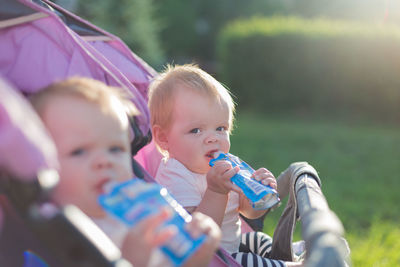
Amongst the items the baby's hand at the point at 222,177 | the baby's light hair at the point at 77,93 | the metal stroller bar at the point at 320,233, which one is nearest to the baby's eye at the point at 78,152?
the baby's light hair at the point at 77,93

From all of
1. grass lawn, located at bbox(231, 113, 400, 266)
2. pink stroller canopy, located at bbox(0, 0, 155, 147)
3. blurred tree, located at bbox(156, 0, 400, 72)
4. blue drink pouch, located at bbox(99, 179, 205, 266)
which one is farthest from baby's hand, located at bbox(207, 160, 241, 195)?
blurred tree, located at bbox(156, 0, 400, 72)

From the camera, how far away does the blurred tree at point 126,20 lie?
1266 centimetres

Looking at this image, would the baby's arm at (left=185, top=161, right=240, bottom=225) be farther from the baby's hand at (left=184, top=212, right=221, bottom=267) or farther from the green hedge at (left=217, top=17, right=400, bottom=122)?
the green hedge at (left=217, top=17, right=400, bottom=122)

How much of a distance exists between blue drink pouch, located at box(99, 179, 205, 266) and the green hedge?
30.4 ft

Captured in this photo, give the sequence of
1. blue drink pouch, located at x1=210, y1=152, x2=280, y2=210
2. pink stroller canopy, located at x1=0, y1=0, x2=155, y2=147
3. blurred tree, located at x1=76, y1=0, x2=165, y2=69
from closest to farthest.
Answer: pink stroller canopy, located at x1=0, y1=0, x2=155, y2=147 → blue drink pouch, located at x1=210, y1=152, x2=280, y2=210 → blurred tree, located at x1=76, y1=0, x2=165, y2=69

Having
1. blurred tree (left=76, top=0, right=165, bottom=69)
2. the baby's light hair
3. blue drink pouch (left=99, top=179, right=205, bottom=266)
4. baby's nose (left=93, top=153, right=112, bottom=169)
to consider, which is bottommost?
blurred tree (left=76, top=0, right=165, bottom=69)

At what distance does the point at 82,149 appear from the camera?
133 centimetres

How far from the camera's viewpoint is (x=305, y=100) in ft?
34.6

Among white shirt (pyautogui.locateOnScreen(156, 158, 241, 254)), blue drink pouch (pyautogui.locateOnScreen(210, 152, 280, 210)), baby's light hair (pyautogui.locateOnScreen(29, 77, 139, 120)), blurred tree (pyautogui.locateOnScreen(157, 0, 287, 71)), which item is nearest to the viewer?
baby's light hair (pyautogui.locateOnScreen(29, 77, 139, 120))

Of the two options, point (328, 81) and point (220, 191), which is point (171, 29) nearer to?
point (328, 81)

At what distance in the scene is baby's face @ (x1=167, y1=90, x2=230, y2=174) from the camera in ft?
7.09

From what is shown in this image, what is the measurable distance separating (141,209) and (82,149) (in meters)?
0.29

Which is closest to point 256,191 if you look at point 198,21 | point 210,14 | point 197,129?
point 197,129

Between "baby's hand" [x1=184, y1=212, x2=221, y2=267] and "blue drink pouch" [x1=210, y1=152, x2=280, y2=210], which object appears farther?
"blue drink pouch" [x1=210, y1=152, x2=280, y2=210]
